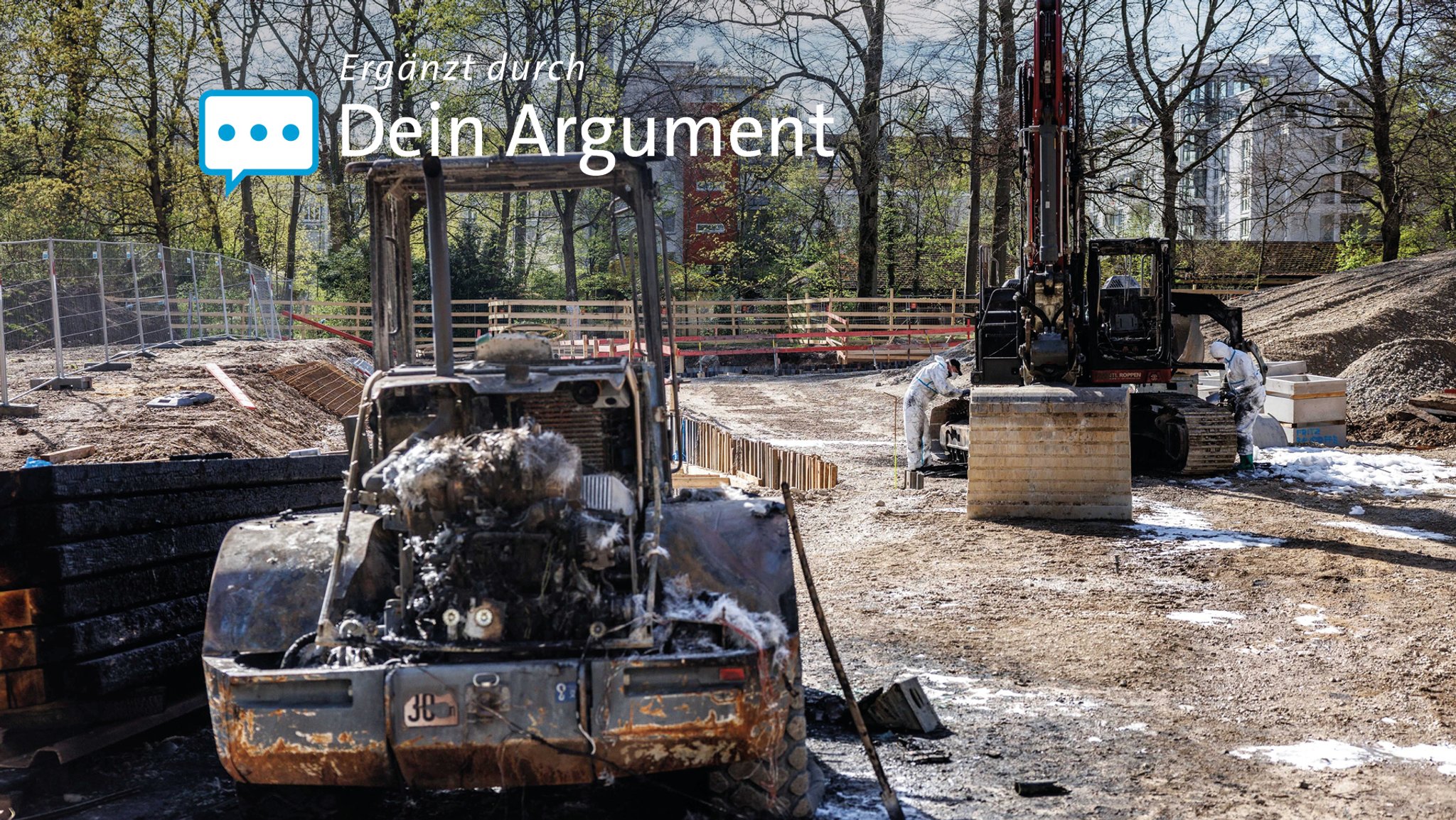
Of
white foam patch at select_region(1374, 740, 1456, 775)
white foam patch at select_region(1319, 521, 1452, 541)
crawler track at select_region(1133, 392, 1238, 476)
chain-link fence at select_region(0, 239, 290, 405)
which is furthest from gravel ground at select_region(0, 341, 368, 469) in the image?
white foam patch at select_region(1319, 521, 1452, 541)

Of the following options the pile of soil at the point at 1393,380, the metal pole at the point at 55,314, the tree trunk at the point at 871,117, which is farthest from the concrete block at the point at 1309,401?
the tree trunk at the point at 871,117

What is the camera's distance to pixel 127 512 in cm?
600

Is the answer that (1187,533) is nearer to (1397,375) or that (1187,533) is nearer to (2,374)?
(2,374)

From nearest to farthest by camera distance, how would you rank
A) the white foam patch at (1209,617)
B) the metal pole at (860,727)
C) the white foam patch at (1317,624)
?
the metal pole at (860,727) < the white foam patch at (1317,624) < the white foam patch at (1209,617)

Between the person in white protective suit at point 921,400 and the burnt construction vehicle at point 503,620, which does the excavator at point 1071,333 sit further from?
the burnt construction vehicle at point 503,620

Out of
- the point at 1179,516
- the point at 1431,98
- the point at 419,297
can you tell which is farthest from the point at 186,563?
the point at 1431,98

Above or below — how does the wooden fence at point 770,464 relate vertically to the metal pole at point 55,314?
below

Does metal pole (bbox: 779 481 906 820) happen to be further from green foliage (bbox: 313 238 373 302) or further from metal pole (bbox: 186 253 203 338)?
green foliage (bbox: 313 238 373 302)

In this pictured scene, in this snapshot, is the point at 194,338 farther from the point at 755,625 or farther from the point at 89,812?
the point at 755,625

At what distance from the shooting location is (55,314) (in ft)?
43.9

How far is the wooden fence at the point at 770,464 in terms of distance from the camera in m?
15.5

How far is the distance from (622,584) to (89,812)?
92.5 inches

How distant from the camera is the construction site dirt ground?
534 centimetres

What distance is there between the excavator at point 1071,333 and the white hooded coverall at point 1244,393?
0.19m
